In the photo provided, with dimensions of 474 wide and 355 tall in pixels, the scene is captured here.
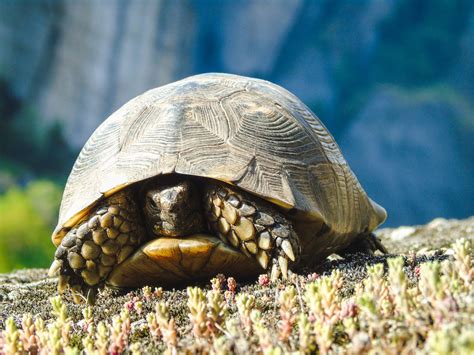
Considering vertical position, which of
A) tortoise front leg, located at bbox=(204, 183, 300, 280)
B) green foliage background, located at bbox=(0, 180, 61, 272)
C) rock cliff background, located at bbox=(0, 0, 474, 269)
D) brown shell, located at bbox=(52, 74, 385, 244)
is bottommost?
green foliage background, located at bbox=(0, 180, 61, 272)

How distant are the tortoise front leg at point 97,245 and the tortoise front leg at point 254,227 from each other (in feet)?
1.55

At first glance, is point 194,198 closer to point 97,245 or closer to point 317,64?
point 97,245

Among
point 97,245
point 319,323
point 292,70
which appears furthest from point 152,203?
point 292,70

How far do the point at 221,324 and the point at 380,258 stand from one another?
2.15 m

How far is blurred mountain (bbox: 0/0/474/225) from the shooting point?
25.6 meters

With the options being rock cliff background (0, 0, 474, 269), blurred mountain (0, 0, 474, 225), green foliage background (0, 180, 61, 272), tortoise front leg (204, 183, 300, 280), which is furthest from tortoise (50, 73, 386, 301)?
blurred mountain (0, 0, 474, 225)

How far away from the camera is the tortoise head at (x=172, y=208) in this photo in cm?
321

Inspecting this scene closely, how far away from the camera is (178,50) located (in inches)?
1102

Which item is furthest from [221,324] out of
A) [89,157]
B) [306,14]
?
[306,14]

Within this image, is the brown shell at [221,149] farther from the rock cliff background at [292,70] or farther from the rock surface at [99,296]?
the rock cliff background at [292,70]

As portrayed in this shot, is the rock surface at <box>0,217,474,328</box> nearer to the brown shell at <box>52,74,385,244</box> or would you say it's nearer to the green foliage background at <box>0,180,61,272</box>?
the brown shell at <box>52,74,385,244</box>

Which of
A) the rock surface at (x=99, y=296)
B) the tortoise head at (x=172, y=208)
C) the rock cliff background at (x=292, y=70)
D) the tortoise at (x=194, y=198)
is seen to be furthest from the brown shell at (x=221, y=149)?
the rock cliff background at (x=292, y=70)

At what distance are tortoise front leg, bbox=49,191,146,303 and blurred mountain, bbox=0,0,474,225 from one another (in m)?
22.7

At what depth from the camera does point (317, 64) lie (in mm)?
28859
